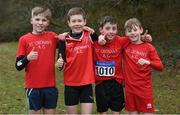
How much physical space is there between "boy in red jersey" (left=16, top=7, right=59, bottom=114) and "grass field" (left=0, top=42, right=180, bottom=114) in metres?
2.25

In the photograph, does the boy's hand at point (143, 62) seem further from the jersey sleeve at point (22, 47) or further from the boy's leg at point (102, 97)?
the jersey sleeve at point (22, 47)

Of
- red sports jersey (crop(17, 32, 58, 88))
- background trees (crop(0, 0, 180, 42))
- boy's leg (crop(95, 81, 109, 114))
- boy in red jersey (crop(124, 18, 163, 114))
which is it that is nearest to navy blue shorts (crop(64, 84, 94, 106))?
boy's leg (crop(95, 81, 109, 114))

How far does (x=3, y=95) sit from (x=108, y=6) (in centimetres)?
783

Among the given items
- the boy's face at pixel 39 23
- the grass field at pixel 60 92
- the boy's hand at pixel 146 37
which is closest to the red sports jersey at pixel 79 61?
the boy's face at pixel 39 23

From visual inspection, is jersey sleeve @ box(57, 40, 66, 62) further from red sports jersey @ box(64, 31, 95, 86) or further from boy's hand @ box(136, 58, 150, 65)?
boy's hand @ box(136, 58, 150, 65)

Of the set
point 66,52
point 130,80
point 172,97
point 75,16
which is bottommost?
point 172,97

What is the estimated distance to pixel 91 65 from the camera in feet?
20.4

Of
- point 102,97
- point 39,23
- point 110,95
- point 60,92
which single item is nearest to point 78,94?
point 102,97

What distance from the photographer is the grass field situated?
8734mm

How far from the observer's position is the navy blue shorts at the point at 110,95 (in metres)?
6.37

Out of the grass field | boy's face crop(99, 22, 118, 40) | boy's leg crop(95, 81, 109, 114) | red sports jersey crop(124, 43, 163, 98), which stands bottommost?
the grass field

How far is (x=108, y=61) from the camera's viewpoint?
629cm

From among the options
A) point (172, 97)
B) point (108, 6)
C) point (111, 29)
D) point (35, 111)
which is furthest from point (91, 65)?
point (108, 6)

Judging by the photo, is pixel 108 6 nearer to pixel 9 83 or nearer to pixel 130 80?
pixel 9 83
